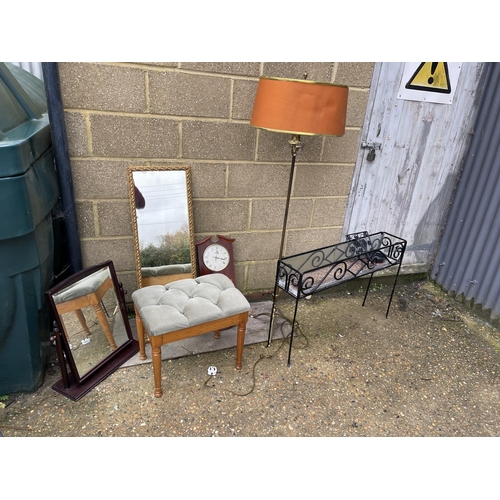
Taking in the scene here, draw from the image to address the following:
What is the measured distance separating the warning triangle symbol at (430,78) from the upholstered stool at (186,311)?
6.43 ft

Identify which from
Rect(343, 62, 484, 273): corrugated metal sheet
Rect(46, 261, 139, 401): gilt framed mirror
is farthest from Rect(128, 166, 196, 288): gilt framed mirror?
Rect(343, 62, 484, 273): corrugated metal sheet

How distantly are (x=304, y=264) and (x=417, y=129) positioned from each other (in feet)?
4.59

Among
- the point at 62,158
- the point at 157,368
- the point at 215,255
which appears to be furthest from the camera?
the point at 215,255

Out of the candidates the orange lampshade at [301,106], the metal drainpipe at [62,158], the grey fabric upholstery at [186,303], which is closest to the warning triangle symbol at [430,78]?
the orange lampshade at [301,106]

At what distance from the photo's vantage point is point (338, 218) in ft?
8.83

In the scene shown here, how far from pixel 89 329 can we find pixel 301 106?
5.12 feet

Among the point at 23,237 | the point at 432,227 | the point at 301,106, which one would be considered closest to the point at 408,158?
the point at 432,227

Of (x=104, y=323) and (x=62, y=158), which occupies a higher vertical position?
(x=62, y=158)

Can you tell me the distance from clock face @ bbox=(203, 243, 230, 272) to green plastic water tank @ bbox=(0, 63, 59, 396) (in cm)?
90

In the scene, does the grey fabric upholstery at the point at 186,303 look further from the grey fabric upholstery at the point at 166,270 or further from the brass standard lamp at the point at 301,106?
the brass standard lamp at the point at 301,106

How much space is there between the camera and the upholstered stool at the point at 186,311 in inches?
65.0

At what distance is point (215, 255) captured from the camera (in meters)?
2.31

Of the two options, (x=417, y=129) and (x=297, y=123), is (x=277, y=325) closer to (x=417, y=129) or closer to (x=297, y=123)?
(x=297, y=123)

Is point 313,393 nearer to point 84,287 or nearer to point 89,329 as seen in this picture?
point 89,329
